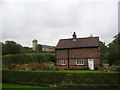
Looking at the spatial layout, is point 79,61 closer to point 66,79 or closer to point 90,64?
point 90,64

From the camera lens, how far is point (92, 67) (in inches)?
1069

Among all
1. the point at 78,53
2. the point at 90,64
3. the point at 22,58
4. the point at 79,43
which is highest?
the point at 79,43

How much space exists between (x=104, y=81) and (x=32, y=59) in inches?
851

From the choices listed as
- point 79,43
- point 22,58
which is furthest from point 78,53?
point 22,58

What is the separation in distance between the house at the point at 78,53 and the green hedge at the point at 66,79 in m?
15.4

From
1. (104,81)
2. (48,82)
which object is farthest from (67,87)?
(104,81)

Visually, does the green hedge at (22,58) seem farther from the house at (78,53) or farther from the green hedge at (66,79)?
the green hedge at (66,79)

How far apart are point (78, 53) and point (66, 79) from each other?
56.0 ft

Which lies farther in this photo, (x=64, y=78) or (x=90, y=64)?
(x=90, y=64)

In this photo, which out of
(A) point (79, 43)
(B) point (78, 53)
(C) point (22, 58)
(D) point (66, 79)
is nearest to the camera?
(D) point (66, 79)

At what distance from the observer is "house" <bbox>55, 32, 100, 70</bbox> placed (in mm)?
27719

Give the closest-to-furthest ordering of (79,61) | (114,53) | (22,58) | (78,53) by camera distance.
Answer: (114,53) → (22,58) → (79,61) → (78,53)

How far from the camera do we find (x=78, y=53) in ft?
95.6

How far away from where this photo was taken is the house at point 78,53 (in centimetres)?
2772
